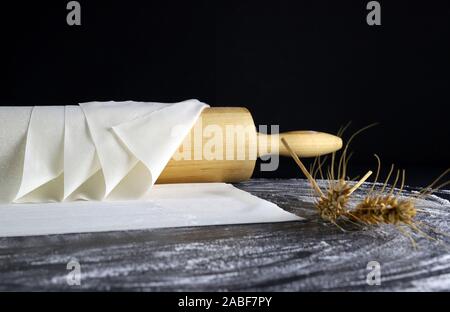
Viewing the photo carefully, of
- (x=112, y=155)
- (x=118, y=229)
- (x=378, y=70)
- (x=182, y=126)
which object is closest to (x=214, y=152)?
(x=182, y=126)

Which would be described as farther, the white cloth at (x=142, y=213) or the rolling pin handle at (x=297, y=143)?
the rolling pin handle at (x=297, y=143)

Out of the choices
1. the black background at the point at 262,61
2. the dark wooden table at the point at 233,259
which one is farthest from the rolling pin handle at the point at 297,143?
the black background at the point at 262,61

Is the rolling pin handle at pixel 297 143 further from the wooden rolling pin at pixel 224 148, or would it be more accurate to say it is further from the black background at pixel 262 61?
the black background at pixel 262 61

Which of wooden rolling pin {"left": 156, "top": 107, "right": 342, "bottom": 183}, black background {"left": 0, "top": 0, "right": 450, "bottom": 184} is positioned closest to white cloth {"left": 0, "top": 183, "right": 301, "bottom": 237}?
wooden rolling pin {"left": 156, "top": 107, "right": 342, "bottom": 183}

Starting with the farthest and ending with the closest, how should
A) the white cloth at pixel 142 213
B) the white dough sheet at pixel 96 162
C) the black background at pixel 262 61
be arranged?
1. the black background at pixel 262 61
2. the white dough sheet at pixel 96 162
3. the white cloth at pixel 142 213

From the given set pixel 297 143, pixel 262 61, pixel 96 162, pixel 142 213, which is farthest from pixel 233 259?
pixel 262 61

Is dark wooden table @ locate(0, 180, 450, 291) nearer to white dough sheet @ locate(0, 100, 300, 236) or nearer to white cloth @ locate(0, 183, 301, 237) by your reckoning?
white cloth @ locate(0, 183, 301, 237)

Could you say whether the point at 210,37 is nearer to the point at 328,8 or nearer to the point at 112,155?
the point at 328,8
